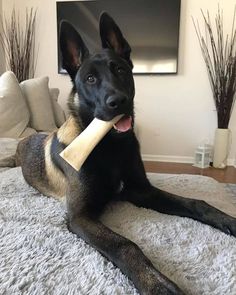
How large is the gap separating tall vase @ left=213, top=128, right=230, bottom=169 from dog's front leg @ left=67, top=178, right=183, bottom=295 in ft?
8.92

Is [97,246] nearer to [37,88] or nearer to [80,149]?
[80,149]

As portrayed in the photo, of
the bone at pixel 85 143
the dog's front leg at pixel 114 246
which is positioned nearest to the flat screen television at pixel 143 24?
the bone at pixel 85 143

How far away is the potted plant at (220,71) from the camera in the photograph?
333cm

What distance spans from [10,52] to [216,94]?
2521 mm

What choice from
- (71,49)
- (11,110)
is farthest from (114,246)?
(11,110)

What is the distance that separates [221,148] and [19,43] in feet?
9.06

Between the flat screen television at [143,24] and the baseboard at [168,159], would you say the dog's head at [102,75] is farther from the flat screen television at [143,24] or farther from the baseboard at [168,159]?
the baseboard at [168,159]

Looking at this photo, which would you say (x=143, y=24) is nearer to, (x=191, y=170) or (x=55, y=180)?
(x=191, y=170)

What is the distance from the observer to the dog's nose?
993 millimetres

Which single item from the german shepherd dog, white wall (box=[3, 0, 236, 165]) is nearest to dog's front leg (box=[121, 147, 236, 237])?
the german shepherd dog

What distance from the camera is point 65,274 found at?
66 centimetres

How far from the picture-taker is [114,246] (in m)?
0.77

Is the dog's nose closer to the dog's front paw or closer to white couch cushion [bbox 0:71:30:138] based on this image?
the dog's front paw

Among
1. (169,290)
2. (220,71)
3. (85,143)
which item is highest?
(220,71)
